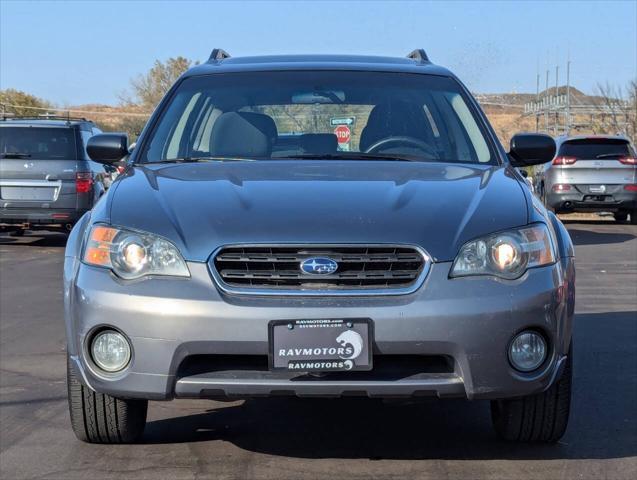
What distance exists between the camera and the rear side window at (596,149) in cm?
1973

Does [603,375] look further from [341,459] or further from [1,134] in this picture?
[1,134]

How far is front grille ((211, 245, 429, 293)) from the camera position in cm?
409

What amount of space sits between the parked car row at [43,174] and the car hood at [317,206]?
10.9 metres

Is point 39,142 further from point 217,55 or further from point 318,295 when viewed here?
point 318,295

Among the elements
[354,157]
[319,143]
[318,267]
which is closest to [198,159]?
[319,143]

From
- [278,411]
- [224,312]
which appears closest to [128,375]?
[224,312]

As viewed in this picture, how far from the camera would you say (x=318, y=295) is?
4043 mm

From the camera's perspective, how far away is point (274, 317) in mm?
3975

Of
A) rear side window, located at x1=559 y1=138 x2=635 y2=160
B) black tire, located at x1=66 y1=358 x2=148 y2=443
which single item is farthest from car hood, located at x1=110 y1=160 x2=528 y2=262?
rear side window, located at x1=559 y1=138 x2=635 y2=160

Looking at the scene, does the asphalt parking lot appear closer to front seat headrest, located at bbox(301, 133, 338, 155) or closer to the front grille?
the front grille

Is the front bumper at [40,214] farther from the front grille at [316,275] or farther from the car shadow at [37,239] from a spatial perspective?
the front grille at [316,275]

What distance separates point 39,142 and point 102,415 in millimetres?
11790

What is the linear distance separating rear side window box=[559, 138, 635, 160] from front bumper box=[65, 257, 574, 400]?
16.1 m

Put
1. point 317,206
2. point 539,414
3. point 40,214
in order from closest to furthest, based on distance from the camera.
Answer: point 317,206 → point 539,414 → point 40,214
